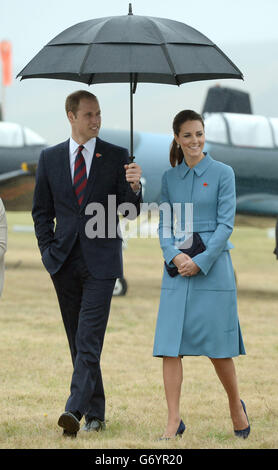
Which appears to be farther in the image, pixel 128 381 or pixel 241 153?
pixel 241 153

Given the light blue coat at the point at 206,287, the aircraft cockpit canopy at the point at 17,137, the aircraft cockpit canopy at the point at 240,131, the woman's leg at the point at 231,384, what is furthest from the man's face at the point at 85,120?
the aircraft cockpit canopy at the point at 17,137

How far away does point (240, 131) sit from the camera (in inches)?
563

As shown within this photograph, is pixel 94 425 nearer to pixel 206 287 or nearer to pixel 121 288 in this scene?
pixel 206 287

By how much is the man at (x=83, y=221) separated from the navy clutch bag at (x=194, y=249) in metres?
0.33

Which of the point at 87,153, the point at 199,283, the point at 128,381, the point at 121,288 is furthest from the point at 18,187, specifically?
the point at 199,283

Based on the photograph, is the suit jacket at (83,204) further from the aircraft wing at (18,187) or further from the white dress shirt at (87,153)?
the aircraft wing at (18,187)

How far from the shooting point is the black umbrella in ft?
14.5

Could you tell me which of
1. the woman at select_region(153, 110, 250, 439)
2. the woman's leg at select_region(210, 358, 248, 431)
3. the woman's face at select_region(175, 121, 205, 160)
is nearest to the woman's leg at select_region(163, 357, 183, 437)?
the woman at select_region(153, 110, 250, 439)

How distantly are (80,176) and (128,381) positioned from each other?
2.51m

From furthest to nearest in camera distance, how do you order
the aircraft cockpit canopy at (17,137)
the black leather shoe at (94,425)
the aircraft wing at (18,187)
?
1. the aircraft cockpit canopy at (17,137)
2. the aircraft wing at (18,187)
3. the black leather shoe at (94,425)

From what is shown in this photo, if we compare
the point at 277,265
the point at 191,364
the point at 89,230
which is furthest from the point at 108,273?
the point at 277,265

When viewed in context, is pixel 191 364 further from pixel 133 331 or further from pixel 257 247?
pixel 257 247

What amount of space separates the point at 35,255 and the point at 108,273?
19.5m

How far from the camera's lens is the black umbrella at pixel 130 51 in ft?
14.5
